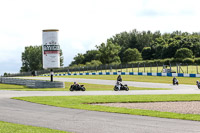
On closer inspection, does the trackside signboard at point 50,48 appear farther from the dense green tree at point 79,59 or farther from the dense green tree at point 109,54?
the dense green tree at point 79,59

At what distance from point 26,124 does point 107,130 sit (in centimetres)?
350

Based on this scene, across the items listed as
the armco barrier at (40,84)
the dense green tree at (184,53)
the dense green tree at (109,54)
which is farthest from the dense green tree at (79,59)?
the armco barrier at (40,84)

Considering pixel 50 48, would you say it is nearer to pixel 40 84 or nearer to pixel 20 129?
pixel 40 84

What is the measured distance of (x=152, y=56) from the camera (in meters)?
135

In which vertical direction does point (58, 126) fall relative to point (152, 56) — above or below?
below

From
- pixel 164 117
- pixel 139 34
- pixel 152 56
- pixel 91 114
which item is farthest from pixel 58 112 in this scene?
pixel 139 34

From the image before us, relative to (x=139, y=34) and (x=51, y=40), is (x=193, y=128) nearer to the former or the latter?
(x=51, y=40)

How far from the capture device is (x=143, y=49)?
140 metres

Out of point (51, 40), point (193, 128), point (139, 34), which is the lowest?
point (193, 128)

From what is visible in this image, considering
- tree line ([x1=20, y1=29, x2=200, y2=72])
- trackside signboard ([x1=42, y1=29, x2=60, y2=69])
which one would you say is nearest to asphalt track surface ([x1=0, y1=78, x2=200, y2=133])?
trackside signboard ([x1=42, y1=29, x2=60, y2=69])

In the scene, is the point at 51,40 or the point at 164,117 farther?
the point at 51,40

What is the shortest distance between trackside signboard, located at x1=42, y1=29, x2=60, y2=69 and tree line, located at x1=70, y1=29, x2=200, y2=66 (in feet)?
207

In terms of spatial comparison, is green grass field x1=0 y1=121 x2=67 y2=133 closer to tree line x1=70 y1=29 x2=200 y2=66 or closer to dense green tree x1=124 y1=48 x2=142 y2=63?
tree line x1=70 y1=29 x2=200 y2=66

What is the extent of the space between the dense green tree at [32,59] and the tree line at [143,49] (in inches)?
664
